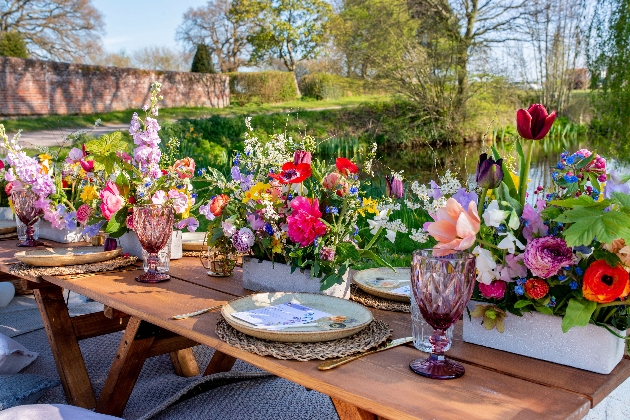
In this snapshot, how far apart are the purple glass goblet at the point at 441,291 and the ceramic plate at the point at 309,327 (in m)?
0.20

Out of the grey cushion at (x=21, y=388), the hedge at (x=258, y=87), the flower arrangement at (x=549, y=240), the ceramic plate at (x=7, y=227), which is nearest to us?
the flower arrangement at (x=549, y=240)

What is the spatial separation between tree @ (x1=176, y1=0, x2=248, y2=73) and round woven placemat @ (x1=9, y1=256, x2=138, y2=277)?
95.3ft

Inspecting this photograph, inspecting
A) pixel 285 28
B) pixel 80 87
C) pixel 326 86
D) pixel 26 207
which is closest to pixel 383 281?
pixel 26 207

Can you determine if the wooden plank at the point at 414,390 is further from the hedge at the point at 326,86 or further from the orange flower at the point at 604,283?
the hedge at the point at 326,86

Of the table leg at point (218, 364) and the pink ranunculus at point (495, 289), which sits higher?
the pink ranunculus at point (495, 289)

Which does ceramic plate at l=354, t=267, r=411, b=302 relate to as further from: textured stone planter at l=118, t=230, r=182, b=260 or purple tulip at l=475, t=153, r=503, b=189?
textured stone planter at l=118, t=230, r=182, b=260

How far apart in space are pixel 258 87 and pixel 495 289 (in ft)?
73.2

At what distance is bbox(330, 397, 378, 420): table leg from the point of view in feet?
3.68

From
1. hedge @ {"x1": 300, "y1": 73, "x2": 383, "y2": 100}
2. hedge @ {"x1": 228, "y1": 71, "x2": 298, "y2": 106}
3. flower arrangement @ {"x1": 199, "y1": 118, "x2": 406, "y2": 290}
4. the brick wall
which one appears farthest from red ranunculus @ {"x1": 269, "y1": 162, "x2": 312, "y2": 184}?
hedge @ {"x1": 300, "y1": 73, "x2": 383, "y2": 100}

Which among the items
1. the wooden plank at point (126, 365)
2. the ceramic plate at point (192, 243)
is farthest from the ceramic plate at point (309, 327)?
the ceramic plate at point (192, 243)

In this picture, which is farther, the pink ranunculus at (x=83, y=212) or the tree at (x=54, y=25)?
the tree at (x=54, y=25)

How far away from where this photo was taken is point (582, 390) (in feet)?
3.50

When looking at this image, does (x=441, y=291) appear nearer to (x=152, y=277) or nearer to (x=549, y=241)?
(x=549, y=241)

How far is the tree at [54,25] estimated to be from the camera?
2345 centimetres
